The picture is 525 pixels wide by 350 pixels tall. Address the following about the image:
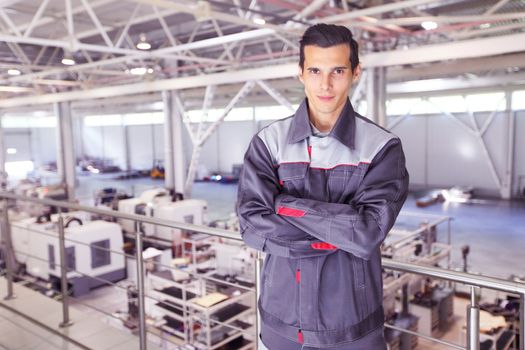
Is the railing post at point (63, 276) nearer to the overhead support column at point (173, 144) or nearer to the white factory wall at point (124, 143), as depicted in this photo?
the overhead support column at point (173, 144)

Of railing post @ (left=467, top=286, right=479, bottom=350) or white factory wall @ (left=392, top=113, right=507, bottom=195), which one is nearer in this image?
railing post @ (left=467, top=286, right=479, bottom=350)

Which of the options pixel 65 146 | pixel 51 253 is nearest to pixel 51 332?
pixel 51 253

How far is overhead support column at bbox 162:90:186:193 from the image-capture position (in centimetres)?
1582

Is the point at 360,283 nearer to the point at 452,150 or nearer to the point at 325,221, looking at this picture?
the point at 325,221

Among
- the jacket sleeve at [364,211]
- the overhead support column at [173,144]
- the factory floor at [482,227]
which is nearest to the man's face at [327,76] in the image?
the jacket sleeve at [364,211]

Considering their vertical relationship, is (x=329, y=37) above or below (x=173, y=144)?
above

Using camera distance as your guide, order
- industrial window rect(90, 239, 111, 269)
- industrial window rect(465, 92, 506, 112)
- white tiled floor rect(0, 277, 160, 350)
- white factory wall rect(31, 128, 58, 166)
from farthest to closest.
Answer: white factory wall rect(31, 128, 58, 166), industrial window rect(465, 92, 506, 112), industrial window rect(90, 239, 111, 269), white tiled floor rect(0, 277, 160, 350)

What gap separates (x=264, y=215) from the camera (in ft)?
5.65

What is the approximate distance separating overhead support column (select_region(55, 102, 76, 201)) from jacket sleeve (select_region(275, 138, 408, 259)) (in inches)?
828

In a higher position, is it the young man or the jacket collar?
the jacket collar

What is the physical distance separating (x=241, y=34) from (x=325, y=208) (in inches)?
305

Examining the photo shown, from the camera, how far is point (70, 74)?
1944 centimetres

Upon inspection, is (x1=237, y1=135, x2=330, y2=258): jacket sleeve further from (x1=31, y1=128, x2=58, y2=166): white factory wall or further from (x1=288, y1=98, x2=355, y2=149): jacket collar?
(x1=31, y1=128, x2=58, y2=166): white factory wall

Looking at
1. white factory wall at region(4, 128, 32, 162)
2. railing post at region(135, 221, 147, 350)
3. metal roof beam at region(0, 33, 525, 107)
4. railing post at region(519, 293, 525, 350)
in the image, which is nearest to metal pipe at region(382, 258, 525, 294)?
railing post at region(519, 293, 525, 350)
